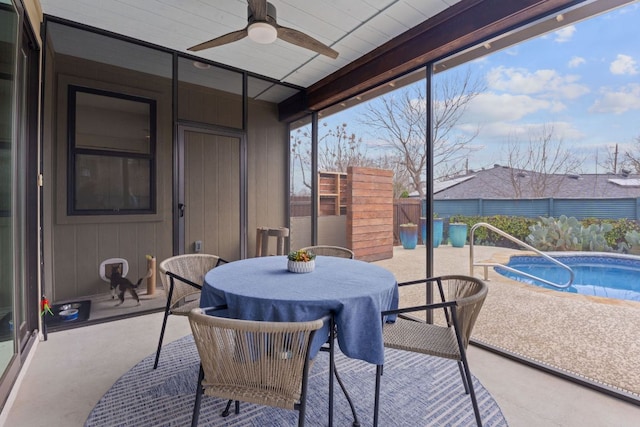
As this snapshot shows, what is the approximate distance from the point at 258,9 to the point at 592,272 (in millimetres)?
4630

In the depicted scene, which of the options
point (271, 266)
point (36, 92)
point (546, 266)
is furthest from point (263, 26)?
point (546, 266)

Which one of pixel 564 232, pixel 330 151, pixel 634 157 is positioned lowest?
pixel 564 232

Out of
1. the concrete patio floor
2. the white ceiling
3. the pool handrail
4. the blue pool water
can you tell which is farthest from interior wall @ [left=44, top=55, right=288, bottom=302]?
the blue pool water

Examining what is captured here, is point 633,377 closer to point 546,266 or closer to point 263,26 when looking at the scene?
point 546,266

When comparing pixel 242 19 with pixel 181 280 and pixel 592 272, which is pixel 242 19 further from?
pixel 592 272

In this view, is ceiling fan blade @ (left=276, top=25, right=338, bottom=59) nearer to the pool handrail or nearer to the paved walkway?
the paved walkway

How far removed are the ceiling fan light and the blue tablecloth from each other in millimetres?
1732

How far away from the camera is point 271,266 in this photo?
2174 mm

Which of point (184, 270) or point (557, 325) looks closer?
point (184, 270)

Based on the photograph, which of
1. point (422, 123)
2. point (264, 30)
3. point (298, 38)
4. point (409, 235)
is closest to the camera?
point (264, 30)

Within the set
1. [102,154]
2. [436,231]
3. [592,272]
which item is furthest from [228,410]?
[592,272]

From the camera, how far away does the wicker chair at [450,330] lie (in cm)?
154

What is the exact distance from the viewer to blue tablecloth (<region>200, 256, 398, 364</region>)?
145cm

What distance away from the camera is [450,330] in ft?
6.09
